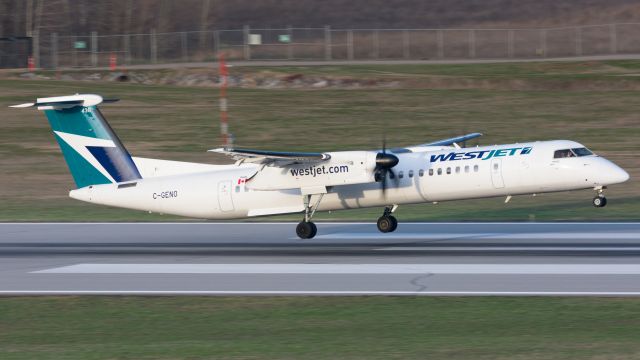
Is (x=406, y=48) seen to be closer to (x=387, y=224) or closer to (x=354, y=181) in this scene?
(x=387, y=224)

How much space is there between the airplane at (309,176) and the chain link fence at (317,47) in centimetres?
4222

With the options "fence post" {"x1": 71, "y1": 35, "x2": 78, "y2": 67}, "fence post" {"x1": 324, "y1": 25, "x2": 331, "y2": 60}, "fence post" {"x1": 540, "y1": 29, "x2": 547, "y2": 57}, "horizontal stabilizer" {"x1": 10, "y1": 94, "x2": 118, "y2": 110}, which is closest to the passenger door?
"horizontal stabilizer" {"x1": 10, "y1": 94, "x2": 118, "y2": 110}

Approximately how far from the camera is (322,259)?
22688 mm

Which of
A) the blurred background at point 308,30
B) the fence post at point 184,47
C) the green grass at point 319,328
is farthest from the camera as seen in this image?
the blurred background at point 308,30

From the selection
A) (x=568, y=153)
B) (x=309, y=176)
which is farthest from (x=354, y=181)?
(x=568, y=153)

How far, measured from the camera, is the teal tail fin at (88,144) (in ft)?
86.4

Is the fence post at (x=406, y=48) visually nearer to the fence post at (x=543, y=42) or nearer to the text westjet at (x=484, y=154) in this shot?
the fence post at (x=543, y=42)

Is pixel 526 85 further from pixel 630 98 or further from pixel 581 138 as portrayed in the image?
pixel 581 138

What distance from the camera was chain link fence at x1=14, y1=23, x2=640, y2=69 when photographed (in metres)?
71.7

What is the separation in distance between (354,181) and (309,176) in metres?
1.32

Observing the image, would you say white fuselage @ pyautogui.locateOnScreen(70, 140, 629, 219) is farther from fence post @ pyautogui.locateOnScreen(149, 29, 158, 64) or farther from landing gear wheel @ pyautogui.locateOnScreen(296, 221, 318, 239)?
fence post @ pyautogui.locateOnScreen(149, 29, 158, 64)

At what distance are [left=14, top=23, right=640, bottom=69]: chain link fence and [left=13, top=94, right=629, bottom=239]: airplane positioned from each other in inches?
1662

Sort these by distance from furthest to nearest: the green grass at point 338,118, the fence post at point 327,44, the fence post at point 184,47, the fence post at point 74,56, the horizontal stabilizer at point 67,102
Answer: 1. the fence post at point 74,56
2. the fence post at point 184,47
3. the fence post at point 327,44
4. the green grass at point 338,118
5. the horizontal stabilizer at point 67,102

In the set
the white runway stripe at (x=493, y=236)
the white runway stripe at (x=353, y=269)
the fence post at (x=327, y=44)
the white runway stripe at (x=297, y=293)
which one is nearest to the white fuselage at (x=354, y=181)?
the white runway stripe at (x=493, y=236)
